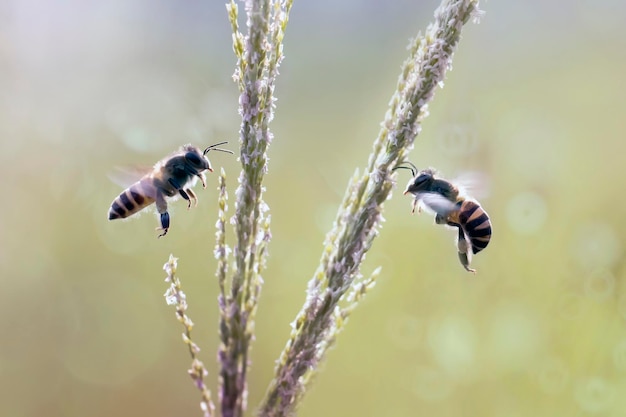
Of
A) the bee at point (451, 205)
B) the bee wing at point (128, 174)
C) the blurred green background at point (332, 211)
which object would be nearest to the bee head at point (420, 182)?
the bee at point (451, 205)

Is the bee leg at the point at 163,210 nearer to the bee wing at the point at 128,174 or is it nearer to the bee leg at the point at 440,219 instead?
the bee wing at the point at 128,174

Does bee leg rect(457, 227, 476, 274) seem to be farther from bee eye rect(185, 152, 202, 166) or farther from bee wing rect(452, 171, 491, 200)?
bee eye rect(185, 152, 202, 166)

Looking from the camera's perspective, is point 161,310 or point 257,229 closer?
point 257,229

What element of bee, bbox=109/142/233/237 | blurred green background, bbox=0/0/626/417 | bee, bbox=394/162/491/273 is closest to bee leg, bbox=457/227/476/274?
bee, bbox=394/162/491/273
